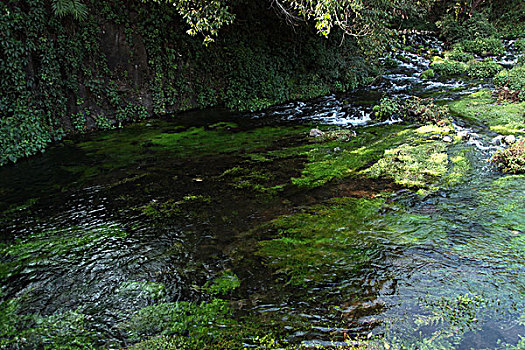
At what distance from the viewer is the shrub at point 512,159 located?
20.4 ft

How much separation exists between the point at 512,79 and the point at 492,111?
339cm

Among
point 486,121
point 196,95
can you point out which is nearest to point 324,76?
point 196,95

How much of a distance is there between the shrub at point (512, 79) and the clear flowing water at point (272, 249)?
197 inches

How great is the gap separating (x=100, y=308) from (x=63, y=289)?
69 centimetres

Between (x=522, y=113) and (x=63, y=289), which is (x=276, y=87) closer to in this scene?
(x=522, y=113)

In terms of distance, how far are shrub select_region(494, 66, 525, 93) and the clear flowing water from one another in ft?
16.4

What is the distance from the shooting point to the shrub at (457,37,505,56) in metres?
18.3

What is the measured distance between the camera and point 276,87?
46.4 feet

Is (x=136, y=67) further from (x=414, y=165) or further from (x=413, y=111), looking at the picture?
(x=414, y=165)

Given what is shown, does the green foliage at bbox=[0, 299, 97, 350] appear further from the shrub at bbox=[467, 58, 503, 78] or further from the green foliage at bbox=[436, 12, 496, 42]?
the green foliage at bbox=[436, 12, 496, 42]

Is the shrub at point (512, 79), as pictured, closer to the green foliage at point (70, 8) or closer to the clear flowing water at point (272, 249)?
the clear flowing water at point (272, 249)

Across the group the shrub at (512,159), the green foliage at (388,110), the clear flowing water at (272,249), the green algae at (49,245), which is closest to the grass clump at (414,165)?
the clear flowing water at (272,249)

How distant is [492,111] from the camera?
10.0m

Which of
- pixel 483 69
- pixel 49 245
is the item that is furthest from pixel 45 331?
pixel 483 69
